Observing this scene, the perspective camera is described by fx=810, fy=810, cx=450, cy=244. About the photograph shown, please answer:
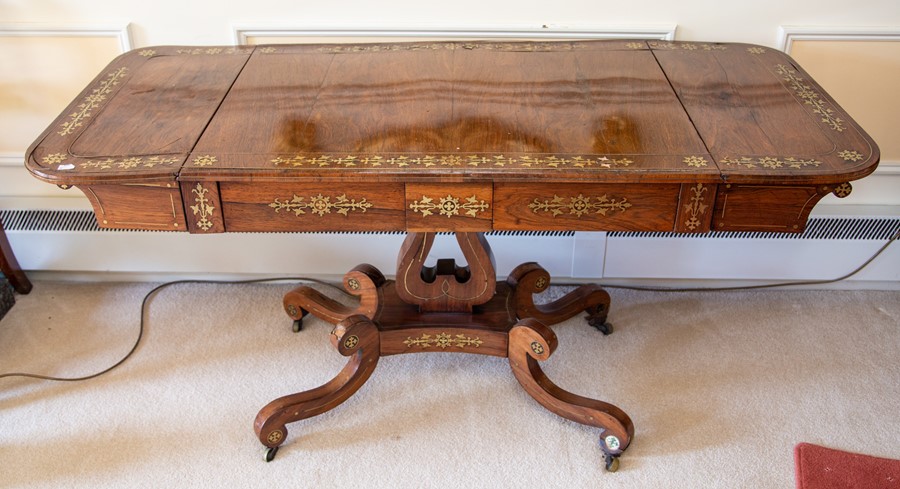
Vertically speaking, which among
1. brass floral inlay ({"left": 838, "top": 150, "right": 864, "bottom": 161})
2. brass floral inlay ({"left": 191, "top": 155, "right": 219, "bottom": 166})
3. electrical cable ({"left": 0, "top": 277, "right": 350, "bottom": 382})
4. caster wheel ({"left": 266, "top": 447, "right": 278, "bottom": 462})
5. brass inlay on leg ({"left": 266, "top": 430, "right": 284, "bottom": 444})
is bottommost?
electrical cable ({"left": 0, "top": 277, "right": 350, "bottom": 382})

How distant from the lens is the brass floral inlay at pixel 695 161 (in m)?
1.55

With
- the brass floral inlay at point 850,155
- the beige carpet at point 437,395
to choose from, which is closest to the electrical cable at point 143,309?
the beige carpet at point 437,395

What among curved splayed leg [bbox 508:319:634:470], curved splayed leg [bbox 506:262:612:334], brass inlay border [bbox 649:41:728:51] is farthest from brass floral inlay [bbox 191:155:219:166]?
brass inlay border [bbox 649:41:728:51]

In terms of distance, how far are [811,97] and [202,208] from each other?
1336 millimetres

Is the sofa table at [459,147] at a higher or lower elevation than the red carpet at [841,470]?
higher

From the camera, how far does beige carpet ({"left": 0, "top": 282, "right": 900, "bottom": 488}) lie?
195 centimetres

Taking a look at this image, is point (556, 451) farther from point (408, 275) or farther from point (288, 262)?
point (288, 262)

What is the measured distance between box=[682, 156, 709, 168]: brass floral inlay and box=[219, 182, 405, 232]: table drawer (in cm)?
56

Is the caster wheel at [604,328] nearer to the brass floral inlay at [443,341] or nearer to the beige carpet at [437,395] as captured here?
the beige carpet at [437,395]

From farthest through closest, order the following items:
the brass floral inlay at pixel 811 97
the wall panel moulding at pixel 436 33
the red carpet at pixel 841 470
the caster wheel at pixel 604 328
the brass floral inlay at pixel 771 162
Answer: the caster wheel at pixel 604 328 < the wall panel moulding at pixel 436 33 < the red carpet at pixel 841 470 < the brass floral inlay at pixel 811 97 < the brass floral inlay at pixel 771 162

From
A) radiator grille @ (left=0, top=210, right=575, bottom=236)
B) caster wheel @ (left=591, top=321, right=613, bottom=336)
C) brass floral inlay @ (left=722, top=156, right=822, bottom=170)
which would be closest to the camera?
brass floral inlay @ (left=722, top=156, right=822, bottom=170)

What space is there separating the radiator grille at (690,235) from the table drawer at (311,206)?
88cm

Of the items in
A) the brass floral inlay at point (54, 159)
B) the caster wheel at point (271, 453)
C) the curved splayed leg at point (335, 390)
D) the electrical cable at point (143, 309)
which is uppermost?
the brass floral inlay at point (54, 159)

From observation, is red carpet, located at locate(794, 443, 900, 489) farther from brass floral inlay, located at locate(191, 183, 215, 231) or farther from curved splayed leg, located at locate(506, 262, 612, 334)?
brass floral inlay, located at locate(191, 183, 215, 231)
